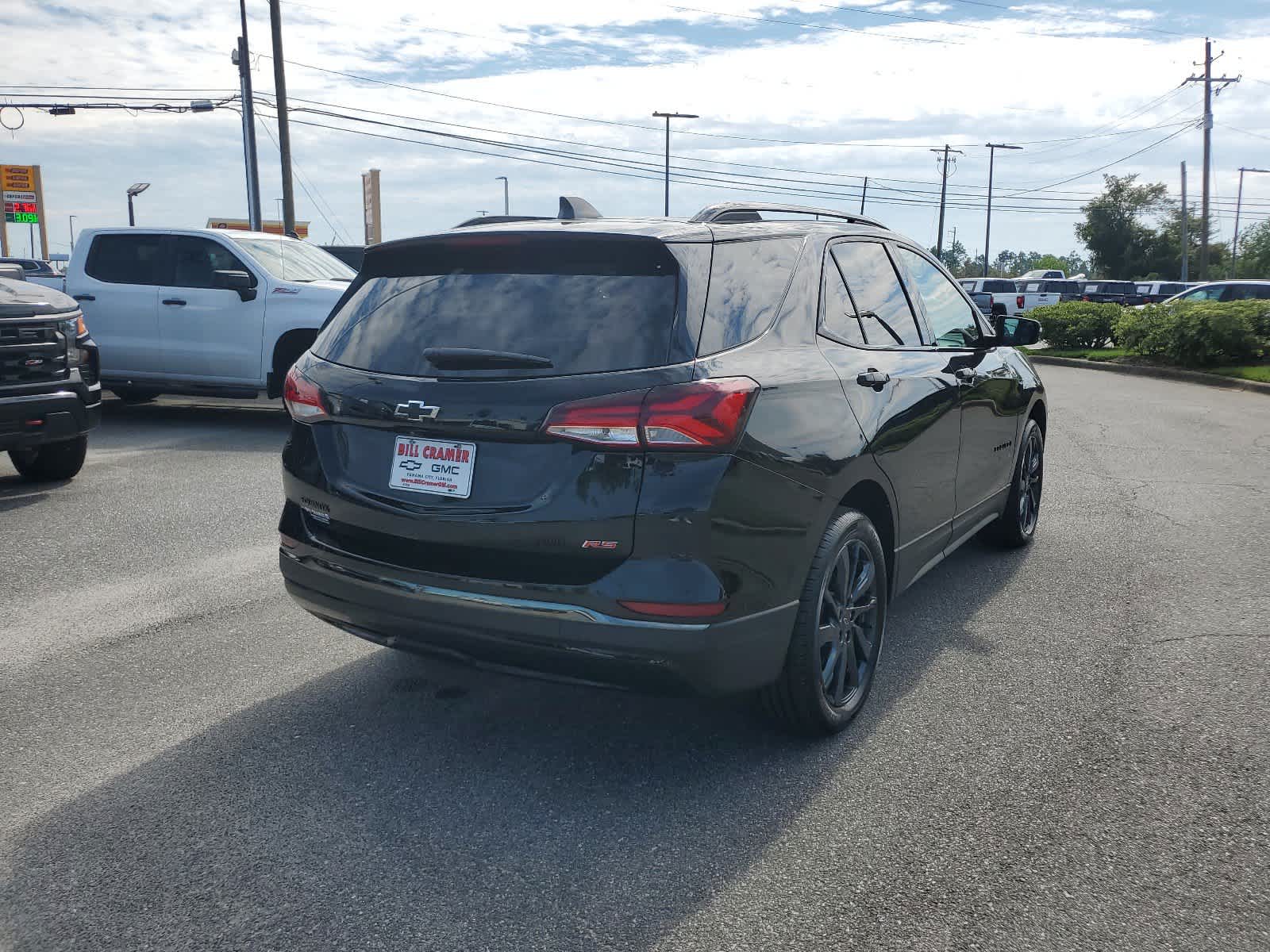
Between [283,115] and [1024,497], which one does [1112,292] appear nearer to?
[283,115]

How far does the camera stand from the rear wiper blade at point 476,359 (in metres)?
3.22

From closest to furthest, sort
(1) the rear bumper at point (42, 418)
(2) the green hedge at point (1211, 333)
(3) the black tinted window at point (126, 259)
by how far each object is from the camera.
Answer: (1) the rear bumper at point (42, 418)
(3) the black tinted window at point (126, 259)
(2) the green hedge at point (1211, 333)

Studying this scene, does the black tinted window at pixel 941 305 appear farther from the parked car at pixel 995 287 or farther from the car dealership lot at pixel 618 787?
the parked car at pixel 995 287

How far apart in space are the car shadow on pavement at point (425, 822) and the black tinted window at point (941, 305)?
66.3 inches

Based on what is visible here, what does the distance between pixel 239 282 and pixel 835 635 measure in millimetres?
9077

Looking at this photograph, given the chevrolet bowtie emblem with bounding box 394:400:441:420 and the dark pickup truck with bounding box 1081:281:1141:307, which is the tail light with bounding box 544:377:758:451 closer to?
the chevrolet bowtie emblem with bounding box 394:400:441:420

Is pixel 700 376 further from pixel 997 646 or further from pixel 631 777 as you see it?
pixel 997 646

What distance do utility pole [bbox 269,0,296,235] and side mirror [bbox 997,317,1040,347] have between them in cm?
2239

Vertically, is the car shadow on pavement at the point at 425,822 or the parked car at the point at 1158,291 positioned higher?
the parked car at the point at 1158,291

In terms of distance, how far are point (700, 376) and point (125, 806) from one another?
2085 mm

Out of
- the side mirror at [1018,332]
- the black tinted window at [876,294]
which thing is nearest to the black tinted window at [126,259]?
the side mirror at [1018,332]

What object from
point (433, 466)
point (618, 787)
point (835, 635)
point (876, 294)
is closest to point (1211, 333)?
point (876, 294)

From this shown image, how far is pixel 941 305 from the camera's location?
5250 mm

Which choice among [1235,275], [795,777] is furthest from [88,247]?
[1235,275]
